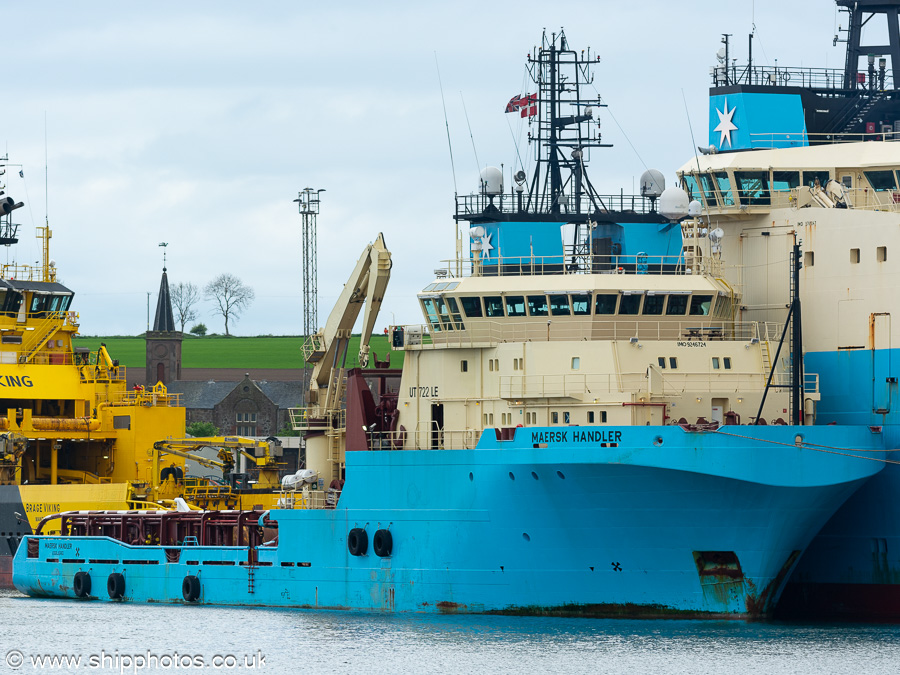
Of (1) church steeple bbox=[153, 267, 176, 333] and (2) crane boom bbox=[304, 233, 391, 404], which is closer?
(2) crane boom bbox=[304, 233, 391, 404]

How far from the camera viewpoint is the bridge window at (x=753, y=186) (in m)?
40.0

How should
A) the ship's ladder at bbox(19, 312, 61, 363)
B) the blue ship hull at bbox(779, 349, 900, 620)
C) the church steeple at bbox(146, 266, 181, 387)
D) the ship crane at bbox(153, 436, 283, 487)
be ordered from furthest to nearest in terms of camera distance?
1. the church steeple at bbox(146, 266, 181, 387)
2. the ship's ladder at bbox(19, 312, 61, 363)
3. the ship crane at bbox(153, 436, 283, 487)
4. the blue ship hull at bbox(779, 349, 900, 620)

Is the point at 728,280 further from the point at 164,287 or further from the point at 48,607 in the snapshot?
the point at 164,287

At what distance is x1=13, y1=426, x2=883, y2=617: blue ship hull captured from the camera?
33844mm

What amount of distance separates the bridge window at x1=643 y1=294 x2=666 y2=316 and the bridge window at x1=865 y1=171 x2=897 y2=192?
5.89m

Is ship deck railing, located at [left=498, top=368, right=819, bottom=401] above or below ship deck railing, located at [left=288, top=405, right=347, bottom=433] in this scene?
above

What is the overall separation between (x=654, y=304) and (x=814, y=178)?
5.43 m

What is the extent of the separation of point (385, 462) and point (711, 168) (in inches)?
403

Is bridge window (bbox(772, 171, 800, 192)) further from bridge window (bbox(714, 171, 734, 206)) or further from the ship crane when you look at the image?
the ship crane

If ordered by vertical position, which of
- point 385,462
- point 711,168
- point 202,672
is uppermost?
point 711,168

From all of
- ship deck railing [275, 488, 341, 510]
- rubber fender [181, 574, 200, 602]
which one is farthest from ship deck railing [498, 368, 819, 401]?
rubber fender [181, 574, 200, 602]

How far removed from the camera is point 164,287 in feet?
394

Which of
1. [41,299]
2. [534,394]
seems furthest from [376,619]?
[41,299]

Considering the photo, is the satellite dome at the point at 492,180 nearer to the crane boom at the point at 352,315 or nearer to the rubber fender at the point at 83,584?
the crane boom at the point at 352,315
